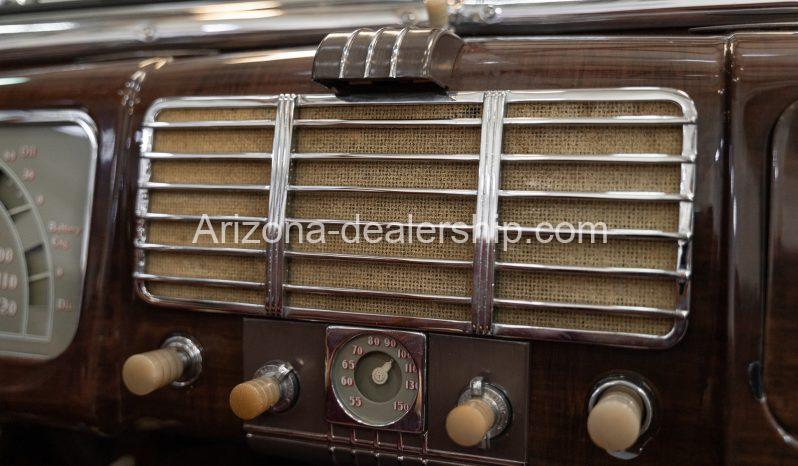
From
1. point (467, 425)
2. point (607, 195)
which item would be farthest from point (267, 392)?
point (607, 195)

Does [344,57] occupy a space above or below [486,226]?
above

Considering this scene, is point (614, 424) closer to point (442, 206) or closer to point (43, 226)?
point (442, 206)

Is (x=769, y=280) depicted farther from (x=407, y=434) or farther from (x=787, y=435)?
(x=407, y=434)

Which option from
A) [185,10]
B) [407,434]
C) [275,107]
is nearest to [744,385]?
[407,434]

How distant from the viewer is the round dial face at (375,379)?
2.62 ft

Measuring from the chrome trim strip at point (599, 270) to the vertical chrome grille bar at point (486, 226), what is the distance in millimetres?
19

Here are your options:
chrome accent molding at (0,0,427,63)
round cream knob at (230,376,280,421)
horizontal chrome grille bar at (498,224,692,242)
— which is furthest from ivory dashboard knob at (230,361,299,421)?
chrome accent molding at (0,0,427,63)

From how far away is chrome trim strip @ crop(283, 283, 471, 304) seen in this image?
0.78 meters

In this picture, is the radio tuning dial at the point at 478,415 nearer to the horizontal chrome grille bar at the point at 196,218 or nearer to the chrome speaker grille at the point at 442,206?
the chrome speaker grille at the point at 442,206

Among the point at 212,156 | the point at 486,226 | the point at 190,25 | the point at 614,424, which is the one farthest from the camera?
the point at 190,25

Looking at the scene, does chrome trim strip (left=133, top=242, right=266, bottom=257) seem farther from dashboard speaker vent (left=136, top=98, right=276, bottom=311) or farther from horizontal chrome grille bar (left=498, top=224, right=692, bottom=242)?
horizontal chrome grille bar (left=498, top=224, right=692, bottom=242)

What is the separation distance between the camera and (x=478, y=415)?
0.69 meters

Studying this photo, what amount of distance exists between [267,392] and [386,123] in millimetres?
354

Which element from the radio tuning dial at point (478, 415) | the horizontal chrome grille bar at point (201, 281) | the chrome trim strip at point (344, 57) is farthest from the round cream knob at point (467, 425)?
the chrome trim strip at point (344, 57)
